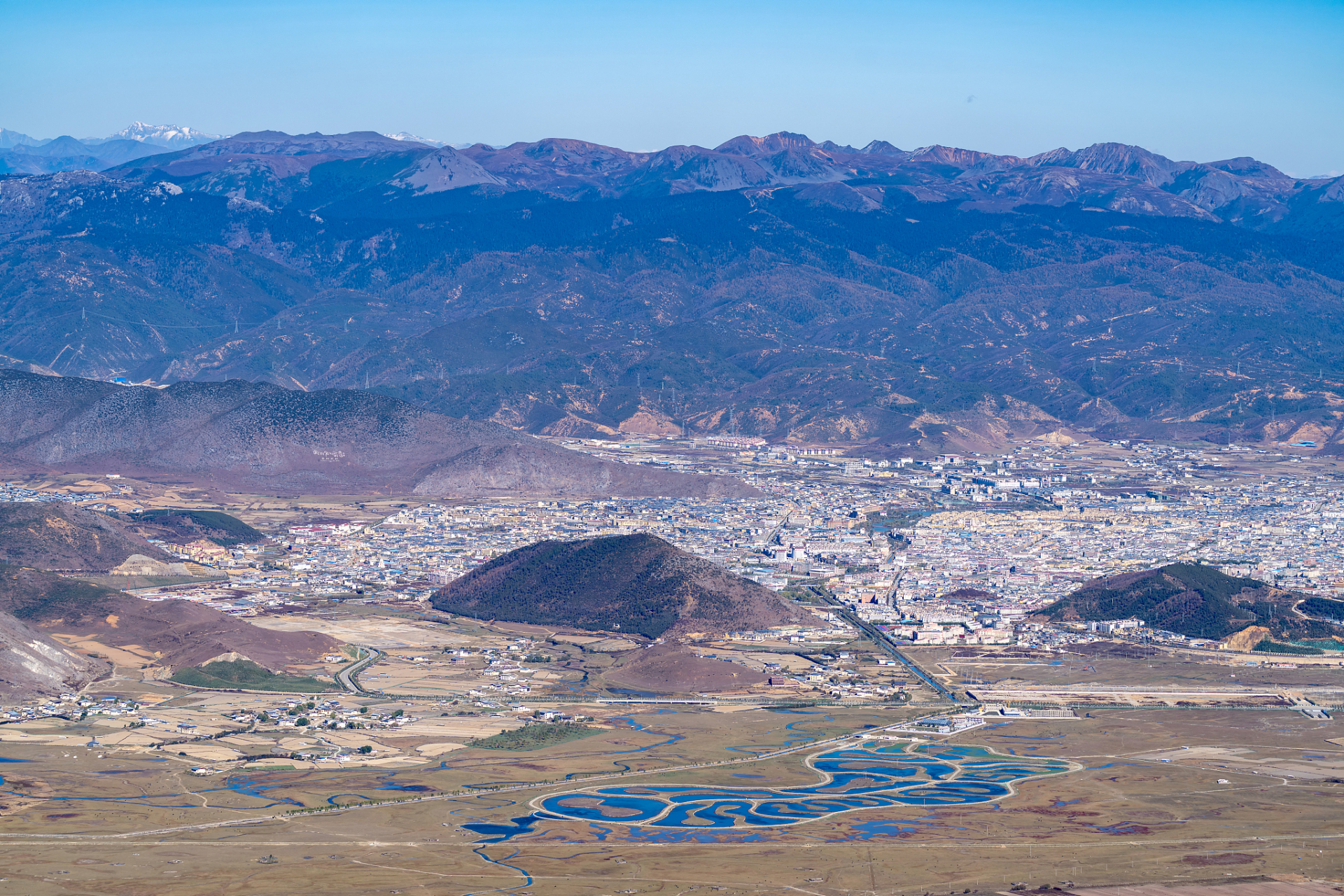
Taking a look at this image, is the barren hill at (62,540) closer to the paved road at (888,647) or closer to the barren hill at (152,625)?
the barren hill at (152,625)

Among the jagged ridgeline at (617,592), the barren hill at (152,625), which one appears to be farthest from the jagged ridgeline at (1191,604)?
the barren hill at (152,625)

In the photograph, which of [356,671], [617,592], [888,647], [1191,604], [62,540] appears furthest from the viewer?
[62,540]

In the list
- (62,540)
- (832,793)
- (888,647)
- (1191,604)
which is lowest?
(832,793)

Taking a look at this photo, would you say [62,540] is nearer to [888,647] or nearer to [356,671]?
[356,671]

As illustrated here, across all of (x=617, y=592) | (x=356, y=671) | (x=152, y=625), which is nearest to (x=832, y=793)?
(x=356, y=671)

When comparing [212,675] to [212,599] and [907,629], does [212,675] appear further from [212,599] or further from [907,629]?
[907,629]

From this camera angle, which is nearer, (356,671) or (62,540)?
(356,671)
